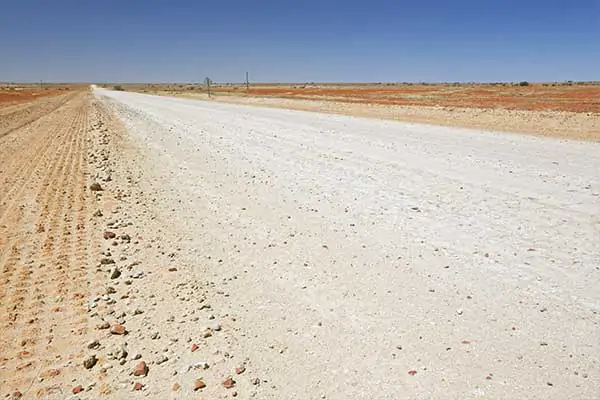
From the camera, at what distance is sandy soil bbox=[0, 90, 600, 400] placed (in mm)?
3100

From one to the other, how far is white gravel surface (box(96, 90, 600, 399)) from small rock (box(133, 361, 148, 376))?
720 millimetres

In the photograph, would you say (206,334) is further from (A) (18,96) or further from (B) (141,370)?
(A) (18,96)

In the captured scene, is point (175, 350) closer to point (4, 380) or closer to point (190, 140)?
point (4, 380)

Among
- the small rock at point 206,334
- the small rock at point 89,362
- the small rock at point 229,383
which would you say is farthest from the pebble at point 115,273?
the small rock at point 229,383

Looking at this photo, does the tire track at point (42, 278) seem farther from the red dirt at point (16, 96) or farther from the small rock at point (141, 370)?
the red dirt at point (16, 96)

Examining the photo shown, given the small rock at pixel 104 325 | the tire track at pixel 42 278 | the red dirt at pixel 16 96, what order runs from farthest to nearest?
1. the red dirt at pixel 16 96
2. the small rock at pixel 104 325
3. the tire track at pixel 42 278

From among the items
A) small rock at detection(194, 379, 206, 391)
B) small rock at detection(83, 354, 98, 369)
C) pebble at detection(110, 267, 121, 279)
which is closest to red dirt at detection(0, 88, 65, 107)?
pebble at detection(110, 267, 121, 279)

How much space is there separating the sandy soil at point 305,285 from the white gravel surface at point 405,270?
2 cm

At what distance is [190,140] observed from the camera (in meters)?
15.5

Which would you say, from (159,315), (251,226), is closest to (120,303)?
(159,315)

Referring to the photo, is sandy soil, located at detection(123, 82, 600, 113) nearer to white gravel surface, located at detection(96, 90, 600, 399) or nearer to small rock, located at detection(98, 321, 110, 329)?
white gravel surface, located at detection(96, 90, 600, 399)

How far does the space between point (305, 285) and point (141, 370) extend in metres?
1.79

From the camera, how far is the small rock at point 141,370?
3156 mm

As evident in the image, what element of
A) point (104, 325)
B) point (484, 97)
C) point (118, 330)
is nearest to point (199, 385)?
point (118, 330)
